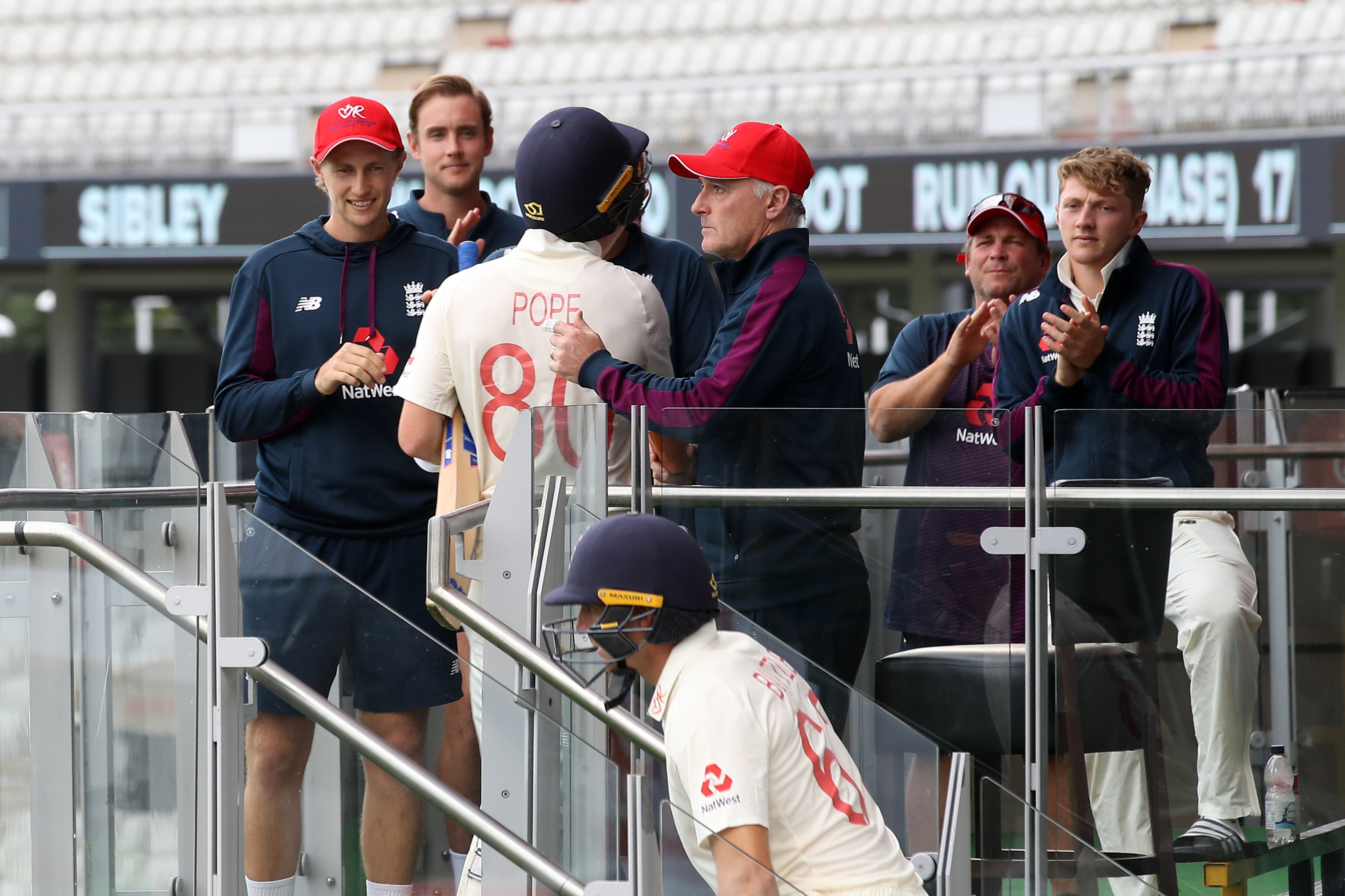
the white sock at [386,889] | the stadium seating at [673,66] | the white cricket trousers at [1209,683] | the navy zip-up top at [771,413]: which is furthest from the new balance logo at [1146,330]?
the stadium seating at [673,66]

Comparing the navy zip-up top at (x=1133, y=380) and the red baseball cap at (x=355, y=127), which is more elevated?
the red baseball cap at (x=355, y=127)

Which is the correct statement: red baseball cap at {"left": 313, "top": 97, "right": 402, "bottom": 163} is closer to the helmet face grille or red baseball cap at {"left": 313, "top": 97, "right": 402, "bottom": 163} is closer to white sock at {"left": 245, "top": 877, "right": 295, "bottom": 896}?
the helmet face grille

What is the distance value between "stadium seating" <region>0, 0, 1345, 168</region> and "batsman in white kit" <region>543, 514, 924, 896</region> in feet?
24.9

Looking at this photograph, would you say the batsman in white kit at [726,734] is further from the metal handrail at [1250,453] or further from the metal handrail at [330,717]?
the metal handrail at [1250,453]

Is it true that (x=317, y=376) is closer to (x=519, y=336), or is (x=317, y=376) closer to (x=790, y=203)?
(x=519, y=336)

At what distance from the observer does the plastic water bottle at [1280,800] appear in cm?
267

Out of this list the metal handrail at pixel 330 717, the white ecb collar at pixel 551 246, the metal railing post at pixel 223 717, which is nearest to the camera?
the metal handrail at pixel 330 717

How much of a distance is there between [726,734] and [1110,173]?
5.00ft

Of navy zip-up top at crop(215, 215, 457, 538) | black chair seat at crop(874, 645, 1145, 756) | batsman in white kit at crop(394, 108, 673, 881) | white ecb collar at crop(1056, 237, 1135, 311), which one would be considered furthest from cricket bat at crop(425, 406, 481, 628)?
white ecb collar at crop(1056, 237, 1135, 311)

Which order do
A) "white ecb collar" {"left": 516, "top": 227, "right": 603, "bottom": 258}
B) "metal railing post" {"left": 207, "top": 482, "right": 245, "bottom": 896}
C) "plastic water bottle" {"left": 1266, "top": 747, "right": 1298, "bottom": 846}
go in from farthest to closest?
1. "plastic water bottle" {"left": 1266, "top": 747, "right": 1298, "bottom": 846}
2. "white ecb collar" {"left": 516, "top": 227, "right": 603, "bottom": 258}
3. "metal railing post" {"left": 207, "top": 482, "right": 245, "bottom": 896}

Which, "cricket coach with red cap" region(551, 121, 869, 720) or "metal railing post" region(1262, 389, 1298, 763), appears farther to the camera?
"metal railing post" region(1262, 389, 1298, 763)

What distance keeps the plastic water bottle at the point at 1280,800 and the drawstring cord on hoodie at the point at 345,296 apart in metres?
1.78

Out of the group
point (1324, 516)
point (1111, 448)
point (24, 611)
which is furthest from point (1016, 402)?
point (24, 611)

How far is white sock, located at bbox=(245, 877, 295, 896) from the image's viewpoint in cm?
243
